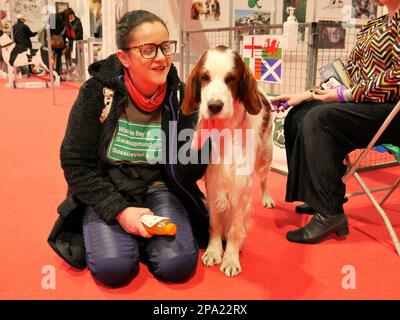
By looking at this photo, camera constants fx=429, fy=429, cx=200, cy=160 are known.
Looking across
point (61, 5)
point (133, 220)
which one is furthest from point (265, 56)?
point (61, 5)

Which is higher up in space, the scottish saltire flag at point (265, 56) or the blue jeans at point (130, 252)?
the scottish saltire flag at point (265, 56)

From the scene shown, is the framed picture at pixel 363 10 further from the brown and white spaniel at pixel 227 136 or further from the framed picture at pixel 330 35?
the brown and white spaniel at pixel 227 136

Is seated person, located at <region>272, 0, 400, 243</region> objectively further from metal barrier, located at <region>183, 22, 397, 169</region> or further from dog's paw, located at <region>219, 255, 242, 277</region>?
metal barrier, located at <region>183, 22, 397, 169</region>

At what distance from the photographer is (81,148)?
1919 millimetres

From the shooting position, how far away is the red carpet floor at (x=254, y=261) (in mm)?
1819

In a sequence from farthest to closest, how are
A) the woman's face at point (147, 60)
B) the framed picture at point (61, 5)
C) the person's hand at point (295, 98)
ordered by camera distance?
the framed picture at point (61, 5), the person's hand at point (295, 98), the woman's face at point (147, 60)

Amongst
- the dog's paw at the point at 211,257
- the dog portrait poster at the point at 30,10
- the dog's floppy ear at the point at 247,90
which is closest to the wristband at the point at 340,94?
the dog's floppy ear at the point at 247,90

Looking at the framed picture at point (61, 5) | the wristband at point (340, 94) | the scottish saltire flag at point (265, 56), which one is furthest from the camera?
the framed picture at point (61, 5)

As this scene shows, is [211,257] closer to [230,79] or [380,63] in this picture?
[230,79]

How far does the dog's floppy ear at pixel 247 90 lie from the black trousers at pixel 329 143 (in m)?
0.48

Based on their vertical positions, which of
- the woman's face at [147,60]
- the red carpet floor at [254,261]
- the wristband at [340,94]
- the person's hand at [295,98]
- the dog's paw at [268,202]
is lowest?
the red carpet floor at [254,261]

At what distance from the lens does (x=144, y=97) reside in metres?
1.99

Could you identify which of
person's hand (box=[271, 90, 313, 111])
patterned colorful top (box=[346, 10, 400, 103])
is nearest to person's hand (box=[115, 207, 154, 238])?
person's hand (box=[271, 90, 313, 111])
